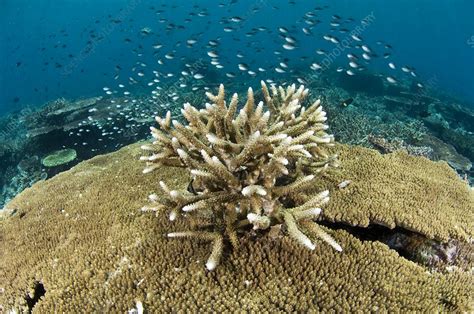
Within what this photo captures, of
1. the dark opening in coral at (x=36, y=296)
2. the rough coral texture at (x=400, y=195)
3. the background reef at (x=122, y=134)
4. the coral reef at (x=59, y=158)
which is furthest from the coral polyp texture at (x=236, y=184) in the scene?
the coral reef at (x=59, y=158)

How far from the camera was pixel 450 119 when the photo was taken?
22750mm

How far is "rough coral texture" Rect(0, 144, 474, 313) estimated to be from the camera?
3057mm

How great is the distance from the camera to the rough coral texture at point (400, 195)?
380 centimetres

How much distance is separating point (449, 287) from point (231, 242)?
2047mm

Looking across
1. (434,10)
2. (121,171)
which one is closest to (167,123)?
(121,171)

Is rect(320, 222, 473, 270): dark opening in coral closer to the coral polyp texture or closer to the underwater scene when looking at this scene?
the underwater scene

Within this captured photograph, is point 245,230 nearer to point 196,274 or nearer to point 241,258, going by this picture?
point 241,258

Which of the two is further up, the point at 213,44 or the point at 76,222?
the point at 76,222

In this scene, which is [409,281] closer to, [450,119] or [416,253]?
[416,253]

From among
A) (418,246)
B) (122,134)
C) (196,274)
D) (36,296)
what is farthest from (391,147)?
(122,134)

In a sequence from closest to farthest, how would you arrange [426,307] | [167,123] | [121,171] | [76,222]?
[426,307] < [167,123] < [76,222] < [121,171]

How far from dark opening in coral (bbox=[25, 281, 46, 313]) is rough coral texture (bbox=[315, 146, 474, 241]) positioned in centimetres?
303

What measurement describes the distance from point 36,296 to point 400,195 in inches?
163

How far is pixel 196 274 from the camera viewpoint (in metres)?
3.26
